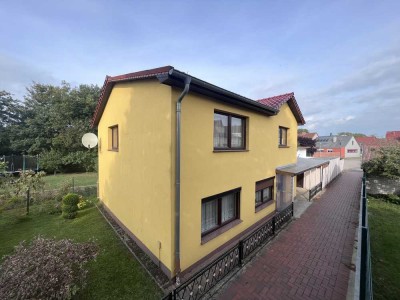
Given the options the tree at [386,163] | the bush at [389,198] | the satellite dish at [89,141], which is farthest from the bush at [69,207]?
the bush at [389,198]

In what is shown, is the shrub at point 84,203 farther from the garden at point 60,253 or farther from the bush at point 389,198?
the bush at point 389,198

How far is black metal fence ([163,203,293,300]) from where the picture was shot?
458 cm

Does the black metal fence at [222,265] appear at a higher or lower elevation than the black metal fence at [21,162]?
lower

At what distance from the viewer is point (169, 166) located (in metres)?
5.15

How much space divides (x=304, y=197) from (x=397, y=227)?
4835 millimetres

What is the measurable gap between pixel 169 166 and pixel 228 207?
354cm

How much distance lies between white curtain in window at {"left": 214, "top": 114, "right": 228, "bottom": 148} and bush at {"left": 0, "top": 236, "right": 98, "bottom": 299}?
4.80 m

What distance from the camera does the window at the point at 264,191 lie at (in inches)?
366

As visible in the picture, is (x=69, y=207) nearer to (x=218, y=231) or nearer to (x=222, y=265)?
(x=218, y=231)

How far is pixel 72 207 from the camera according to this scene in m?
9.91

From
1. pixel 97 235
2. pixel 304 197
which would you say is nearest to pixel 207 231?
pixel 97 235

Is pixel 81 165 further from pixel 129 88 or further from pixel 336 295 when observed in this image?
pixel 336 295

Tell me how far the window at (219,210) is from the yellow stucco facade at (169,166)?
0.26 m

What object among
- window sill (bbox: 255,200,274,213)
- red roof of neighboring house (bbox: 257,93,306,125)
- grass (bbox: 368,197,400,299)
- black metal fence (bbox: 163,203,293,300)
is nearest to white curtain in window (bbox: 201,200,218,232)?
black metal fence (bbox: 163,203,293,300)
